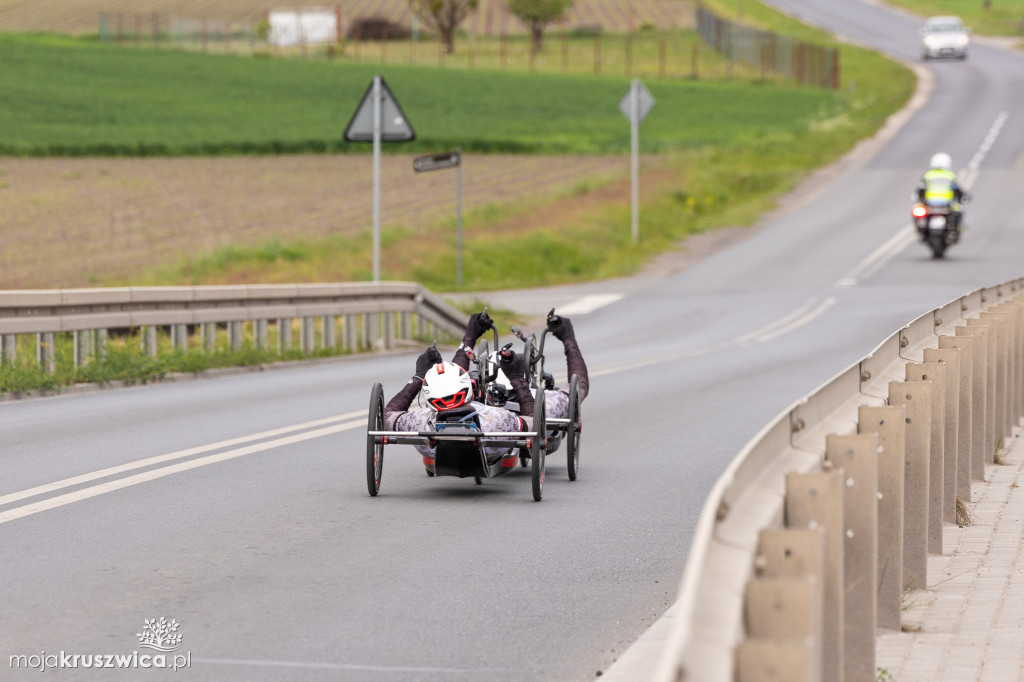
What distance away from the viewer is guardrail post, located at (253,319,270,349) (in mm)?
20391

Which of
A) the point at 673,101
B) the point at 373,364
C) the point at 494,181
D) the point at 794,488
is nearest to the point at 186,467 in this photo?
the point at 794,488

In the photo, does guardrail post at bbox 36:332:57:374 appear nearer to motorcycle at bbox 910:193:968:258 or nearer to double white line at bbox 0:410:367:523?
double white line at bbox 0:410:367:523

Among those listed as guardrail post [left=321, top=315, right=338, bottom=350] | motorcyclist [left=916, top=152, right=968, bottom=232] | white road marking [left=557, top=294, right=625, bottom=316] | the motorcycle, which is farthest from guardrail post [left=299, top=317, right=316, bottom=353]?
the motorcycle

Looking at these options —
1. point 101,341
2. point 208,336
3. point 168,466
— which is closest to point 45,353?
point 101,341

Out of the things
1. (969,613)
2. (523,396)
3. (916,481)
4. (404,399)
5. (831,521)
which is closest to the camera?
(831,521)

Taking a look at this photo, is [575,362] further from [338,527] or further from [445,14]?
[445,14]

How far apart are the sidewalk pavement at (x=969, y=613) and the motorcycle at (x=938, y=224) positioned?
2595 cm

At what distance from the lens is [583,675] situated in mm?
6086

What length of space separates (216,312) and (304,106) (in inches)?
2058

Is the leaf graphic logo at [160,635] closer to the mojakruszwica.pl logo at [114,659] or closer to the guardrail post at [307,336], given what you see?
the mojakruszwica.pl logo at [114,659]

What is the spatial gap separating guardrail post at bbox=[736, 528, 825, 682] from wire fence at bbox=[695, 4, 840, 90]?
7751 cm

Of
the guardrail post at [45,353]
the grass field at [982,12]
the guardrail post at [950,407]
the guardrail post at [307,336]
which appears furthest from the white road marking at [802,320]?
the grass field at [982,12]

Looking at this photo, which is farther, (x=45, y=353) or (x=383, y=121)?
(x=383, y=121)

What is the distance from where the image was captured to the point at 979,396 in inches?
404
